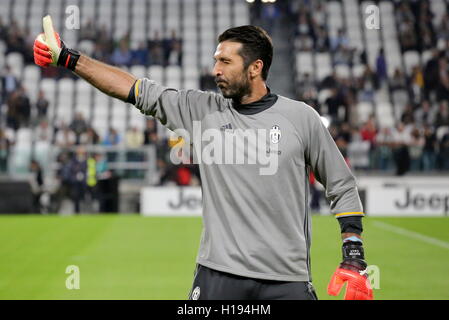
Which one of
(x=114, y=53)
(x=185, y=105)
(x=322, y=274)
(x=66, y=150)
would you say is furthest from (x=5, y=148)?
(x=185, y=105)

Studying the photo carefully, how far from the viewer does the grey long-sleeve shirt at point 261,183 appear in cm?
414

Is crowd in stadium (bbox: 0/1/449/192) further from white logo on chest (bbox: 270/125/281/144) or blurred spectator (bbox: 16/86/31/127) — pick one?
white logo on chest (bbox: 270/125/281/144)

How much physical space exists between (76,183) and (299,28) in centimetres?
1005

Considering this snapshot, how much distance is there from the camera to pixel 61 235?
15.2 m

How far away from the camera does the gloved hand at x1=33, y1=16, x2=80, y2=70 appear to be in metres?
4.30

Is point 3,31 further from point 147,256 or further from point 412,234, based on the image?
point 147,256

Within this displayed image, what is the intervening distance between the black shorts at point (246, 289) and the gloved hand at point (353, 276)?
0.18 m

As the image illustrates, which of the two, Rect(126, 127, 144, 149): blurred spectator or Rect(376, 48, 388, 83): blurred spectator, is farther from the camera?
Rect(376, 48, 388, 83): blurred spectator

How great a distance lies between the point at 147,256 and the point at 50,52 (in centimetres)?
829

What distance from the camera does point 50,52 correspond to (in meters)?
4.31

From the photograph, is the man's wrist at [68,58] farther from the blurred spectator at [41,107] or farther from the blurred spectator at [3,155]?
the blurred spectator at [41,107]

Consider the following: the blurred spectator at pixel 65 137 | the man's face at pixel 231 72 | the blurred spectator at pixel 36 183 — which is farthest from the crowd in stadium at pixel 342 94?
the man's face at pixel 231 72

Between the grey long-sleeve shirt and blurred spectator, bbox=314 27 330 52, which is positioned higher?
blurred spectator, bbox=314 27 330 52

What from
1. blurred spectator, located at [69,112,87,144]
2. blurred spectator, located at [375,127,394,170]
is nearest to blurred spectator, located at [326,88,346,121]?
blurred spectator, located at [375,127,394,170]
